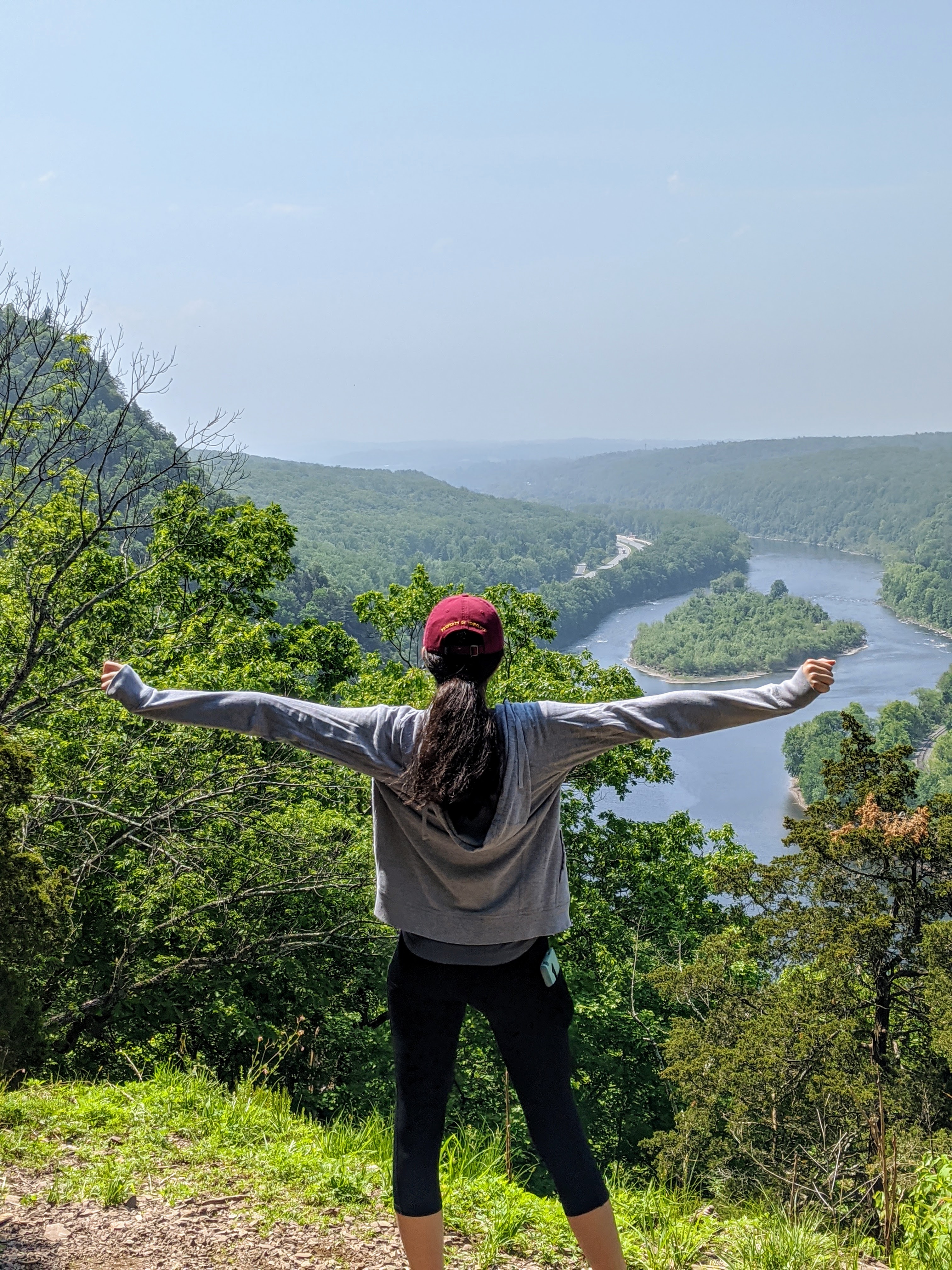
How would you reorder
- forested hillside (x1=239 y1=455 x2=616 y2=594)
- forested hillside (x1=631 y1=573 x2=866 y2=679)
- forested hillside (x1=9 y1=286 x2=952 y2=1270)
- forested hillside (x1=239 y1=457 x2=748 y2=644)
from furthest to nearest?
forested hillside (x1=239 y1=455 x2=616 y2=594)
forested hillside (x1=239 y1=457 x2=748 y2=644)
forested hillside (x1=631 y1=573 x2=866 y2=679)
forested hillside (x1=9 y1=286 x2=952 y2=1270)

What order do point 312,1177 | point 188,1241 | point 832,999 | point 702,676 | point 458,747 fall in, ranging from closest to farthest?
1. point 458,747
2. point 188,1241
3. point 312,1177
4. point 832,999
5. point 702,676

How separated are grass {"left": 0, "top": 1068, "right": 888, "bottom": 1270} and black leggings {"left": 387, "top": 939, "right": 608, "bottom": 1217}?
0.92 meters

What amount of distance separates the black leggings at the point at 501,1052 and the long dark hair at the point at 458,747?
1.04 feet

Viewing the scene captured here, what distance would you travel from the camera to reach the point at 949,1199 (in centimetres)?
260

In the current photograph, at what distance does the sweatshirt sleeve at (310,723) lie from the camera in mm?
1771

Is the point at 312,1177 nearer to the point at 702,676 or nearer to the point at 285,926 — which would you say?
the point at 285,926

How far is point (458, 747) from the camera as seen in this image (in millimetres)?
1704

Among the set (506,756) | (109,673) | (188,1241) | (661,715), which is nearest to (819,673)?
(661,715)

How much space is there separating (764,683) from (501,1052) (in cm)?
3237

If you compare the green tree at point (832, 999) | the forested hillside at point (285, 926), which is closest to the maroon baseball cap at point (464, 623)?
the forested hillside at point (285, 926)

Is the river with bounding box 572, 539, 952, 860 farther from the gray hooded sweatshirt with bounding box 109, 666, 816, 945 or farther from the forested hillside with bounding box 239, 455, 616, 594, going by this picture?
the gray hooded sweatshirt with bounding box 109, 666, 816, 945

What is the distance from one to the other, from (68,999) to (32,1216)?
6.92m

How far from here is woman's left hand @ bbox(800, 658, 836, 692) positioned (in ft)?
5.83

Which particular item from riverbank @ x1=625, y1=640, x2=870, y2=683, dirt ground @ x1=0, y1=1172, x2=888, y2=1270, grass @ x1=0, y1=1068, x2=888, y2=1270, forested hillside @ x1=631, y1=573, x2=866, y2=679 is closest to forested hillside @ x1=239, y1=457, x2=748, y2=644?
riverbank @ x1=625, y1=640, x2=870, y2=683
